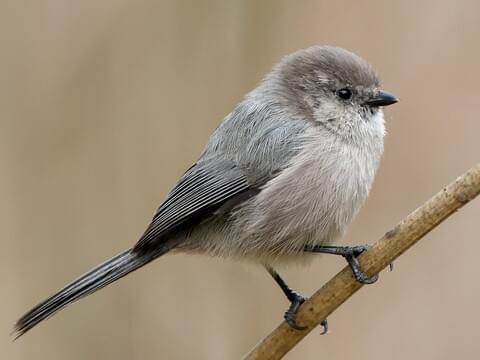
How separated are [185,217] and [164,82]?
0.99m

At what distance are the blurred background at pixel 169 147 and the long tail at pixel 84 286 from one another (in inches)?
22.5

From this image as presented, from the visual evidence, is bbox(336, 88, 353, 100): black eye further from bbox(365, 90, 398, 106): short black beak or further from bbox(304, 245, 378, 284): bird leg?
bbox(304, 245, 378, 284): bird leg

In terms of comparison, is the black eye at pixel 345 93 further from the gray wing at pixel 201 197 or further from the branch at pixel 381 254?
the branch at pixel 381 254

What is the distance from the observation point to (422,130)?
3.36m

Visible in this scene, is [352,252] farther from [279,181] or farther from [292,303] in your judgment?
[292,303]

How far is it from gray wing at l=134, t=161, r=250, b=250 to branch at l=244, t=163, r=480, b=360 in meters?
0.50

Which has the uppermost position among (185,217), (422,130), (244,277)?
(185,217)

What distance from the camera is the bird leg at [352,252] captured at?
7.24 feet

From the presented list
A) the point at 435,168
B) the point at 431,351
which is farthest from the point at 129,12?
the point at 431,351

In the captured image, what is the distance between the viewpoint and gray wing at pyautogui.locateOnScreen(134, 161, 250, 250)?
2674 mm

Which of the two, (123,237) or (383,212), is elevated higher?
(123,237)

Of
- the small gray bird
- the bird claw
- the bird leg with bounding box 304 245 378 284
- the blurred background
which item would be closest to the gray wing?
the small gray bird

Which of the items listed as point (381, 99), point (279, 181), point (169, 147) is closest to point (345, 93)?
point (381, 99)

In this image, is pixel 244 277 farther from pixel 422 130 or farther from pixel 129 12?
pixel 129 12
